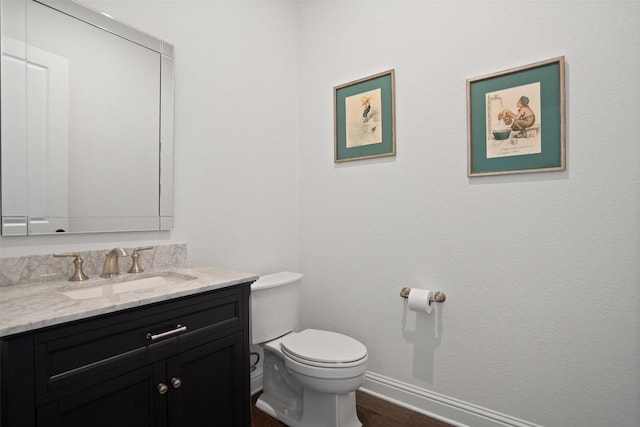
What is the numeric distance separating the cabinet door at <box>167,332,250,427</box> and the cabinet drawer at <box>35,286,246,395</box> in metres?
0.06

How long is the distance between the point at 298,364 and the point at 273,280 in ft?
1.68

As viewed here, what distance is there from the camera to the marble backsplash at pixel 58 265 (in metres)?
1.20

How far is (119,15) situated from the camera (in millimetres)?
1494

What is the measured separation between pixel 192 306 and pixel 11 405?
0.51 meters

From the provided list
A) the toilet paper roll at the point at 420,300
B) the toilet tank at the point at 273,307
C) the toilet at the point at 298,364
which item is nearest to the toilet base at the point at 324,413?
the toilet at the point at 298,364

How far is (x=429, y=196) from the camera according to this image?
1.85 m

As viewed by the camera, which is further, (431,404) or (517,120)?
(431,404)

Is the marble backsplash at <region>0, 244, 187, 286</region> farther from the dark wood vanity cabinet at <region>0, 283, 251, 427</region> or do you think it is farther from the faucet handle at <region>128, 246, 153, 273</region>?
the dark wood vanity cabinet at <region>0, 283, 251, 427</region>

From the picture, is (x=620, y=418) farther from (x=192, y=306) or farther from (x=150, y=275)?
(x=150, y=275)

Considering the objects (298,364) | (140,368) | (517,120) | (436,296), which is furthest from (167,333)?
(517,120)

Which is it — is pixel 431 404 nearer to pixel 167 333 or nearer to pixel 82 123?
pixel 167 333

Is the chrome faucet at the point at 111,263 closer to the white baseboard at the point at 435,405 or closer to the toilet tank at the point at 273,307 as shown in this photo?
the toilet tank at the point at 273,307

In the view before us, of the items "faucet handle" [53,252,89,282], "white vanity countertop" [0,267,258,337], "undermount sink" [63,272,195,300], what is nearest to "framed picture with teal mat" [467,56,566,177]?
"white vanity countertop" [0,267,258,337]

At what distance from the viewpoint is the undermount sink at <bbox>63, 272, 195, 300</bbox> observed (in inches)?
48.3
